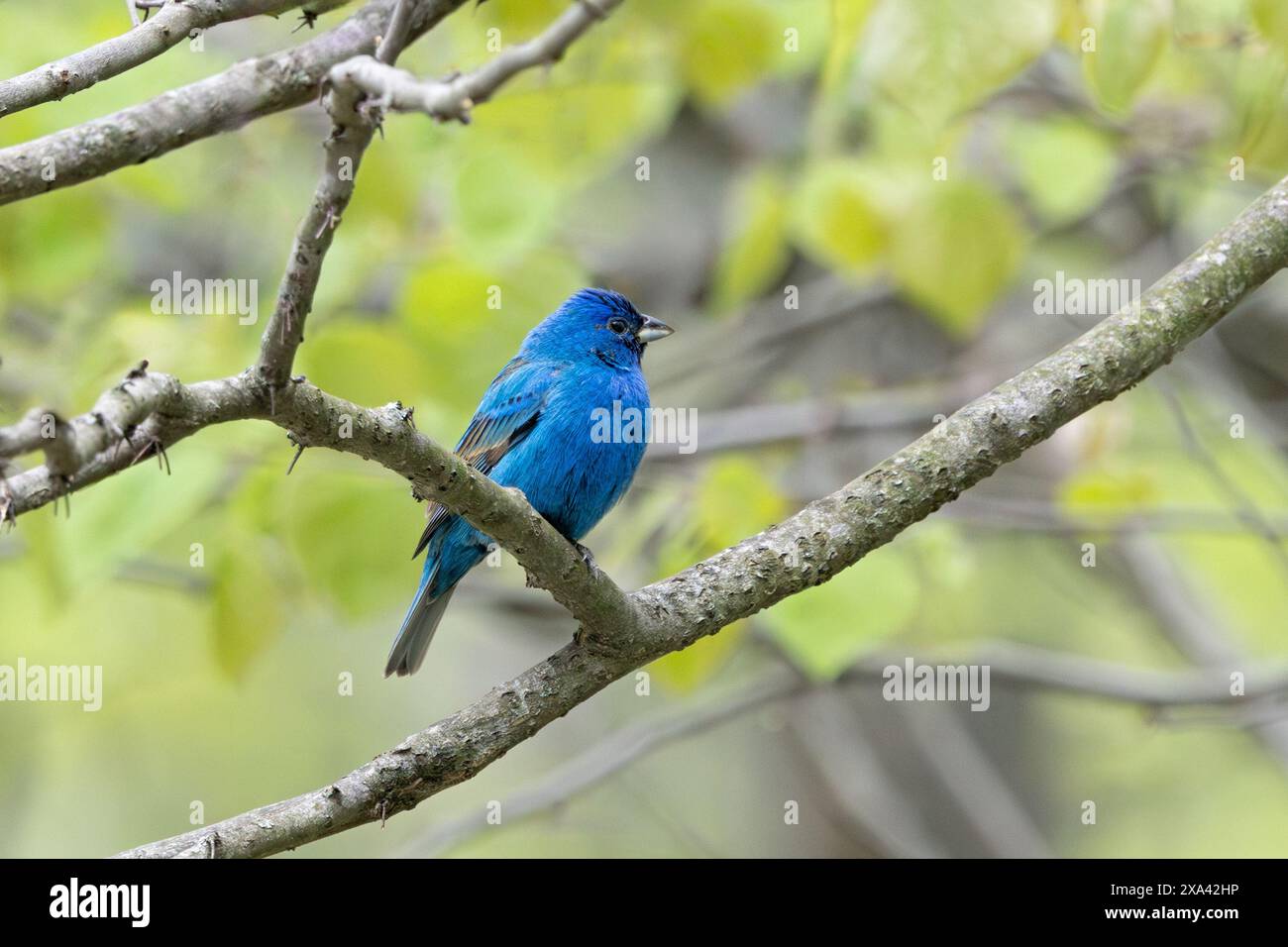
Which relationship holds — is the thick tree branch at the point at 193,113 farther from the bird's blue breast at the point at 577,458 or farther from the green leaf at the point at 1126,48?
the green leaf at the point at 1126,48

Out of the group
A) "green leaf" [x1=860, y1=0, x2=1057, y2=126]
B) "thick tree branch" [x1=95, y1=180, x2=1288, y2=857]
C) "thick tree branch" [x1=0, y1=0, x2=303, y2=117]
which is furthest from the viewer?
"green leaf" [x1=860, y1=0, x2=1057, y2=126]

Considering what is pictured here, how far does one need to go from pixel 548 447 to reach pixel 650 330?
3.60 ft

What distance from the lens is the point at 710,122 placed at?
8.23 meters

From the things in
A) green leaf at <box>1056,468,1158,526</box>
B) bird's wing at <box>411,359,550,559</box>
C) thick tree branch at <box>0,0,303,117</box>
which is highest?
thick tree branch at <box>0,0,303,117</box>

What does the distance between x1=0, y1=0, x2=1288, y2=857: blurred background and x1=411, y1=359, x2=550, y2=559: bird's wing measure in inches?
9.2

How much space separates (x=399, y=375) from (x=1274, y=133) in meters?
3.56

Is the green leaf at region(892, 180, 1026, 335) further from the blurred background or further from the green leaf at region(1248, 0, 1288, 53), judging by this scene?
the green leaf at region(1248, 0, 1288, 53)

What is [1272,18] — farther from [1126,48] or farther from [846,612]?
[846,612]

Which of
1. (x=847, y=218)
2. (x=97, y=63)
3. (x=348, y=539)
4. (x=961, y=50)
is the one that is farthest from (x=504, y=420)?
(x=97, y=63)

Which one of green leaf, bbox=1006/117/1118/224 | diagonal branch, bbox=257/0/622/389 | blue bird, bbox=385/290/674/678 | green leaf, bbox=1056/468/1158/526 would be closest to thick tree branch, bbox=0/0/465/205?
diagonal branch, bbox=257/0/622/389

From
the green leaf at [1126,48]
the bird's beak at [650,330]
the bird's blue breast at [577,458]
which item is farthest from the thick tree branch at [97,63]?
the bird's beak at [650,330]

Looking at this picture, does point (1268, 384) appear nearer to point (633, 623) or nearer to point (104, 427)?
point (633, 623)

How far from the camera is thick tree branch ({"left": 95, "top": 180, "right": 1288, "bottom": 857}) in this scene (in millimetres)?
3260
